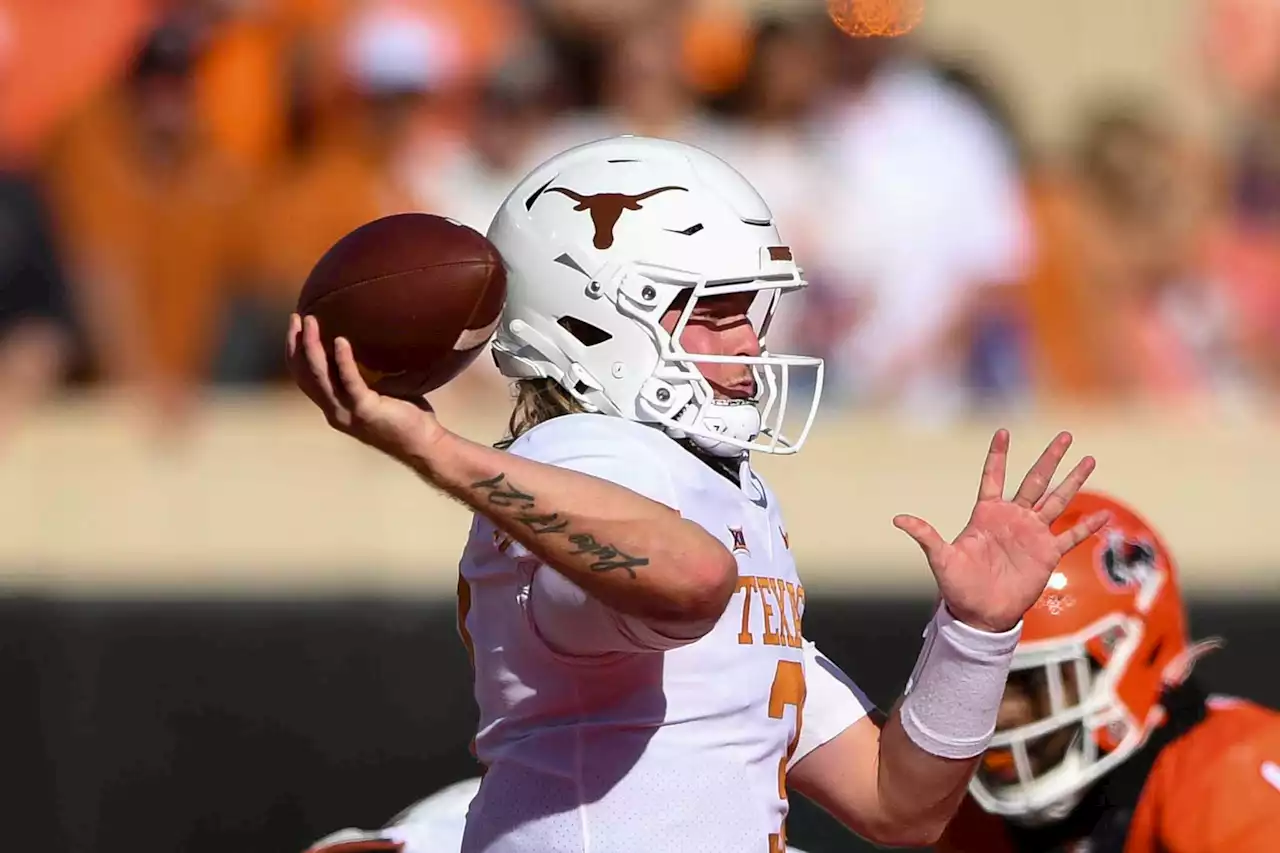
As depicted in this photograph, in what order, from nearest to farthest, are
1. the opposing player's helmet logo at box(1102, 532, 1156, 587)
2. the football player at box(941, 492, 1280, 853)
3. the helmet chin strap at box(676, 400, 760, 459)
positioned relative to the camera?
the helmet chin strap at box(676, 400, 760, 459) → the football player at box(941, 492, 1280, 853) → the opposing player's helmet logo at box(1102, 532, 1156, 587)

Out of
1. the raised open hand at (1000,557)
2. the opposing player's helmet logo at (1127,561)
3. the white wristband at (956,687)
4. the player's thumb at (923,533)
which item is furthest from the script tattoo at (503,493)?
the opposing player's helmet logo at (1127,561)

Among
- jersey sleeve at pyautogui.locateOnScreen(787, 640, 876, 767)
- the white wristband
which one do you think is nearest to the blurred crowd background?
jersey sleeve at pyautogui.locateOnScreen(787, 640, 876, 767)

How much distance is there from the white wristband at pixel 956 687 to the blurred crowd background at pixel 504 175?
370cm

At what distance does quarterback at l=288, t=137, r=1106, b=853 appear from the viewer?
267 cm

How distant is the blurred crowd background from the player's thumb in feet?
12.5

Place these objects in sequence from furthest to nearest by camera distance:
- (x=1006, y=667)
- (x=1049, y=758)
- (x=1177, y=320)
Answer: (x=1177, y=320) < (x=1049, y=758) < (x=1006, y=667)

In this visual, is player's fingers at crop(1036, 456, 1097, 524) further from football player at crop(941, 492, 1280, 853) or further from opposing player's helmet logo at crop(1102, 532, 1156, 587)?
opposing player's helmet logo at crop(1102, 532, 1156, 587)

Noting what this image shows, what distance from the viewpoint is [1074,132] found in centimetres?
845

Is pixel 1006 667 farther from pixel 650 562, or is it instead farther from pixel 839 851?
pixel 839 851

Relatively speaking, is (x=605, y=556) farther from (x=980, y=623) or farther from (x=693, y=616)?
(x=980, y=623)

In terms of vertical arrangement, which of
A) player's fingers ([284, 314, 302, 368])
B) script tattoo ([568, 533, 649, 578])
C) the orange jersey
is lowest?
the orange jersey

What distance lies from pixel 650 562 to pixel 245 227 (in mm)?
4638

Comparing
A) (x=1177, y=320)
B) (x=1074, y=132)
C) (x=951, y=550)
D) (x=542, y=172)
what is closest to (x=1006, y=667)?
(x=951, y=550)

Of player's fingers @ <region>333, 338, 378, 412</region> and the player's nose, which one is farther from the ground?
player's fingers @ <region>333, 338, 378, 412</region>
